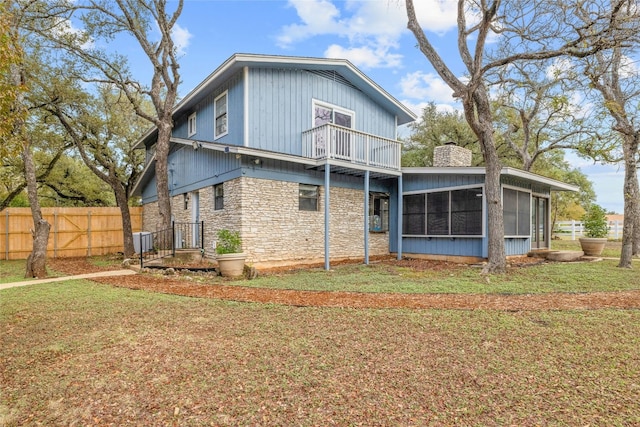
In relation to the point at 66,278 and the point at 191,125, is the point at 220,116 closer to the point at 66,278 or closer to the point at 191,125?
the point at 191,125

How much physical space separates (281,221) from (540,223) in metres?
10.4

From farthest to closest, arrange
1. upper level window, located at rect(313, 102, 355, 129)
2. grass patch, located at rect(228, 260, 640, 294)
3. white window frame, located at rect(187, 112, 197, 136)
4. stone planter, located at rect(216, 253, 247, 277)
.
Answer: white window frame, located at rect(187, 112, 197, 136)
upper level window, located at rect(313, 102, 355, 129)
stone planter, located at rect(216, 253, 247, 277)
grass patch, located at rect(228, 260, 640, 294)

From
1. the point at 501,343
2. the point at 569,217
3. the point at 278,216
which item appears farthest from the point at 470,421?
the point at 569,217

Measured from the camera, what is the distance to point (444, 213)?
12.0m

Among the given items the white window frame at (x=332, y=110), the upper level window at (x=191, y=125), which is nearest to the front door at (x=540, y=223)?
the white window frame at (x=332, y=110)

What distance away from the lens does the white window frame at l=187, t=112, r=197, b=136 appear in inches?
571

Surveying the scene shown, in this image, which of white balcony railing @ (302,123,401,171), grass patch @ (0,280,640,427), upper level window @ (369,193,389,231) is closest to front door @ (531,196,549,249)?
upper level window @ (369,193,389,231)

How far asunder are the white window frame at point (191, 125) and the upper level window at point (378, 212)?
7872mm

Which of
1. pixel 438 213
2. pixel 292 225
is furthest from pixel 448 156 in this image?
pixel 292 225

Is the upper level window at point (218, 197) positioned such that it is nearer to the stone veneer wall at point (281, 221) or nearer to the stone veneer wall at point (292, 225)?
the stone veneer wall at point (281, 221)

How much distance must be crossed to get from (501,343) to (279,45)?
505 inches

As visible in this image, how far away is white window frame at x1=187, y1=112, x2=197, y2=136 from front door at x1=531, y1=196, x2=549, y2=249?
1384cm

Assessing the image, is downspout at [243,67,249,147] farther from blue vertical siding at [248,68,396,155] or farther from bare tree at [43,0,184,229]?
bare tree at [43,0,184,229]

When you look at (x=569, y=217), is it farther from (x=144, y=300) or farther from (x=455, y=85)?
(x=144, y=300)
